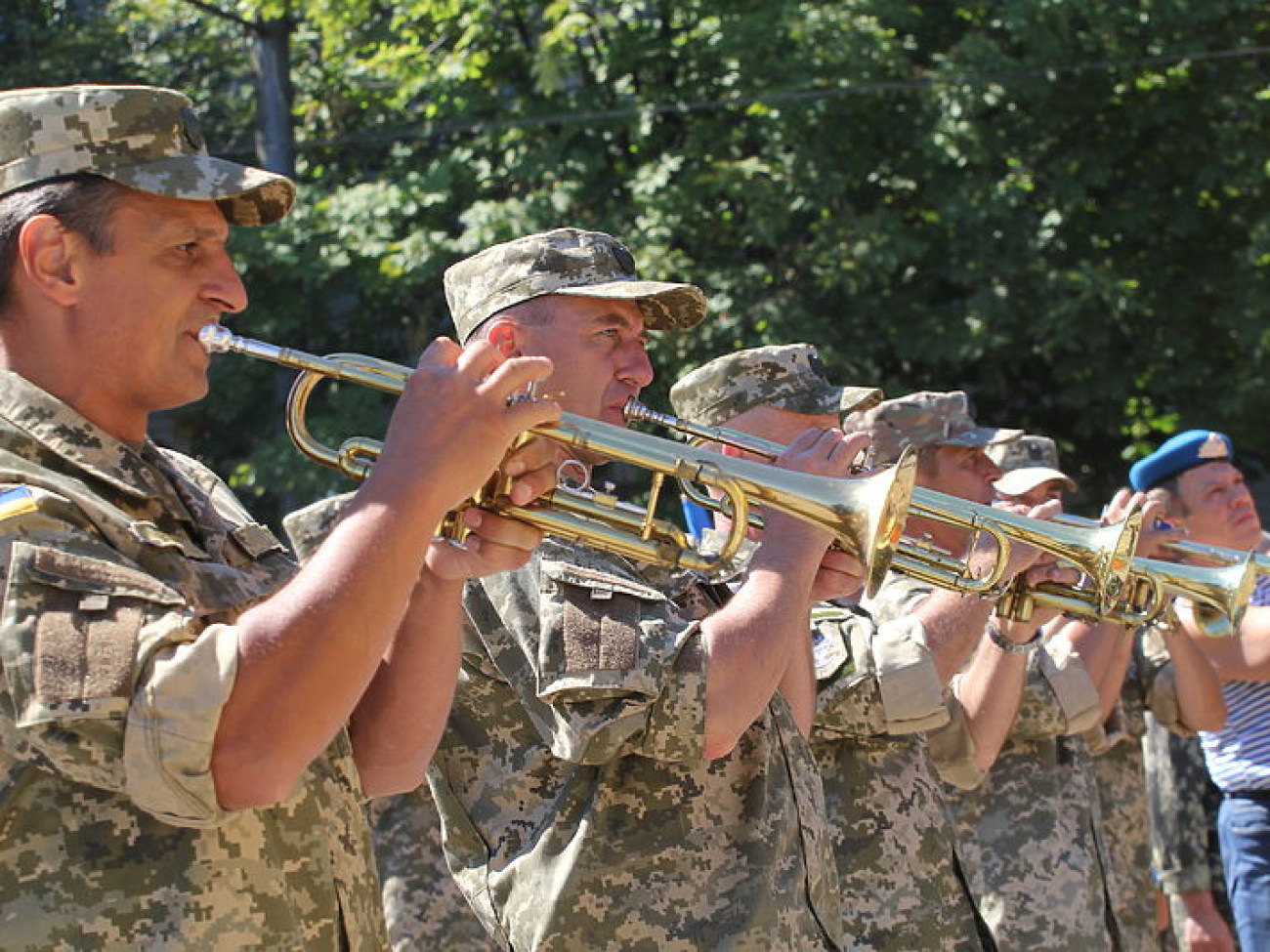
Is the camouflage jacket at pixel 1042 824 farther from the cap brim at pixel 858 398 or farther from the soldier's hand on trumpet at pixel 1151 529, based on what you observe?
the cap brim at pixel 858 398

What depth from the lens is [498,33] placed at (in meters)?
13.4

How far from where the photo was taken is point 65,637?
2.19 metres

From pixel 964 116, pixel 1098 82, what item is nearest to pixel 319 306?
pixel 964 116

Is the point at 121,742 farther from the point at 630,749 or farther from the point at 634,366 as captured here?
the point at 634,366

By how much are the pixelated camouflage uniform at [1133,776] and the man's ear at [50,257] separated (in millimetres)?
Result: 4422

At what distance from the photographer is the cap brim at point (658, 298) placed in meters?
3.76

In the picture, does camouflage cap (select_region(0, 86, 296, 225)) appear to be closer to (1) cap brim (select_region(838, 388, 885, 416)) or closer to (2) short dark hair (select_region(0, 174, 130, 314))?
(2) short dark hair (select_region(0, 174, 130, 314))

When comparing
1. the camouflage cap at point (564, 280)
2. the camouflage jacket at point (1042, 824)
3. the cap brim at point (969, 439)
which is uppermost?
the camouflage cap at point (564, 280)

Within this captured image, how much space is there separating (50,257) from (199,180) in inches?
9.4

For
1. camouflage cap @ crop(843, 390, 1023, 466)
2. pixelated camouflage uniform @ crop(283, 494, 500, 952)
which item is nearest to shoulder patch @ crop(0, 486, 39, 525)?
pixelated camouflage uniform @ crop(283, 494, 500, 952)

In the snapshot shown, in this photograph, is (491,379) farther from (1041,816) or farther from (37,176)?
(1041,816)

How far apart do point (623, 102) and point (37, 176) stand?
10.8 metres

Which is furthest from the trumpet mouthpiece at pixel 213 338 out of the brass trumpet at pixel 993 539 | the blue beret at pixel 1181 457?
the blue beret at pixel 1181 457

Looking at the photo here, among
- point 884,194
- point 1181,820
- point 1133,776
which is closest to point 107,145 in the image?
point 1133,776
